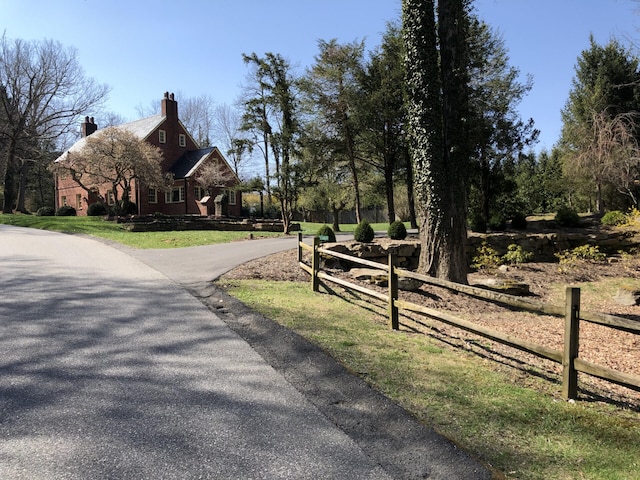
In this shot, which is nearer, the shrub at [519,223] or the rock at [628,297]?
→ the rock at [628,297]

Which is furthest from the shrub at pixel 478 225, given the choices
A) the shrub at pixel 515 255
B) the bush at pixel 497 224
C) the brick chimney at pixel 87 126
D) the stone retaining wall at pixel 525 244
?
the brick chimney at pixel 87 126

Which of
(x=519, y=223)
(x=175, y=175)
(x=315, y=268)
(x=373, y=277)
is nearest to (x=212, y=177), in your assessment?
(x=175, y=175)

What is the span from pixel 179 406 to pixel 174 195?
119 ft

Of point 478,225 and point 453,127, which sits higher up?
point 453,127

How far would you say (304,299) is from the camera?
7.93 meters

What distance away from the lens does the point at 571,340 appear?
393 cm

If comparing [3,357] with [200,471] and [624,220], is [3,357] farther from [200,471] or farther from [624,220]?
[624,220]

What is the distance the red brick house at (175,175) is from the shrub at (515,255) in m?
24.0

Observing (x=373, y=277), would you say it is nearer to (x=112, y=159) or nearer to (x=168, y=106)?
(x=112, y=159)

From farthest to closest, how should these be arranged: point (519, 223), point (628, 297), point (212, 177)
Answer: point (212, 177) < point (519, 223) < point (628, 297)

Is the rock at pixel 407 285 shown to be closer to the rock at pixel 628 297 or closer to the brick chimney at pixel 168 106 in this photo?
the rock at pixel 628 297

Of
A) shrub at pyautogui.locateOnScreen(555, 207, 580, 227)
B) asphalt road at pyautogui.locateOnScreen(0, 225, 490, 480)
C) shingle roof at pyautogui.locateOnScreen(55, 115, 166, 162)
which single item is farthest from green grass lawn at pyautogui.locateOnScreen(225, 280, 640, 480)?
shingle roof at pyautogui.locateOnScreen(55, 115, 166, 162)

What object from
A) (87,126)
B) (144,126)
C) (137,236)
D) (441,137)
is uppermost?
(87,126)

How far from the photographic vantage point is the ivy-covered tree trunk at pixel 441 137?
9.64 m
